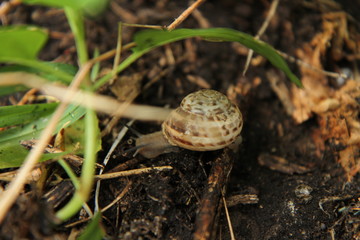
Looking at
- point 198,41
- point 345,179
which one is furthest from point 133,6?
point 345,179

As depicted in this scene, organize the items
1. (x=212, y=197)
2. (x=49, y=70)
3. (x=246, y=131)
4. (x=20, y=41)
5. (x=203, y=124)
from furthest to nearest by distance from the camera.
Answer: (x=246, y=131) < (x=203, y=124) < (x=212, y=197) < (x=49, y=70) < (x=20, y=41)

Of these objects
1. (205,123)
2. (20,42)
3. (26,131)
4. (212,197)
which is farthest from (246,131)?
(20,42)

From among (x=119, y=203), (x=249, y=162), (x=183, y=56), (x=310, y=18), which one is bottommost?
(x=249, y=162)

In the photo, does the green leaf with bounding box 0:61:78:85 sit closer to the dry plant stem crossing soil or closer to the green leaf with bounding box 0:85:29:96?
the green leaf with bounding box 0:85:29:96

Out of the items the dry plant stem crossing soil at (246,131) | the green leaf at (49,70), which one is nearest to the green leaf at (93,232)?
the dry plant stem crossing soil at (246,131)

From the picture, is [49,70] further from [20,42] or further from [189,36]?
[189,36]

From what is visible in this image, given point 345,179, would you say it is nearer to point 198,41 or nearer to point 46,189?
point 198,41
